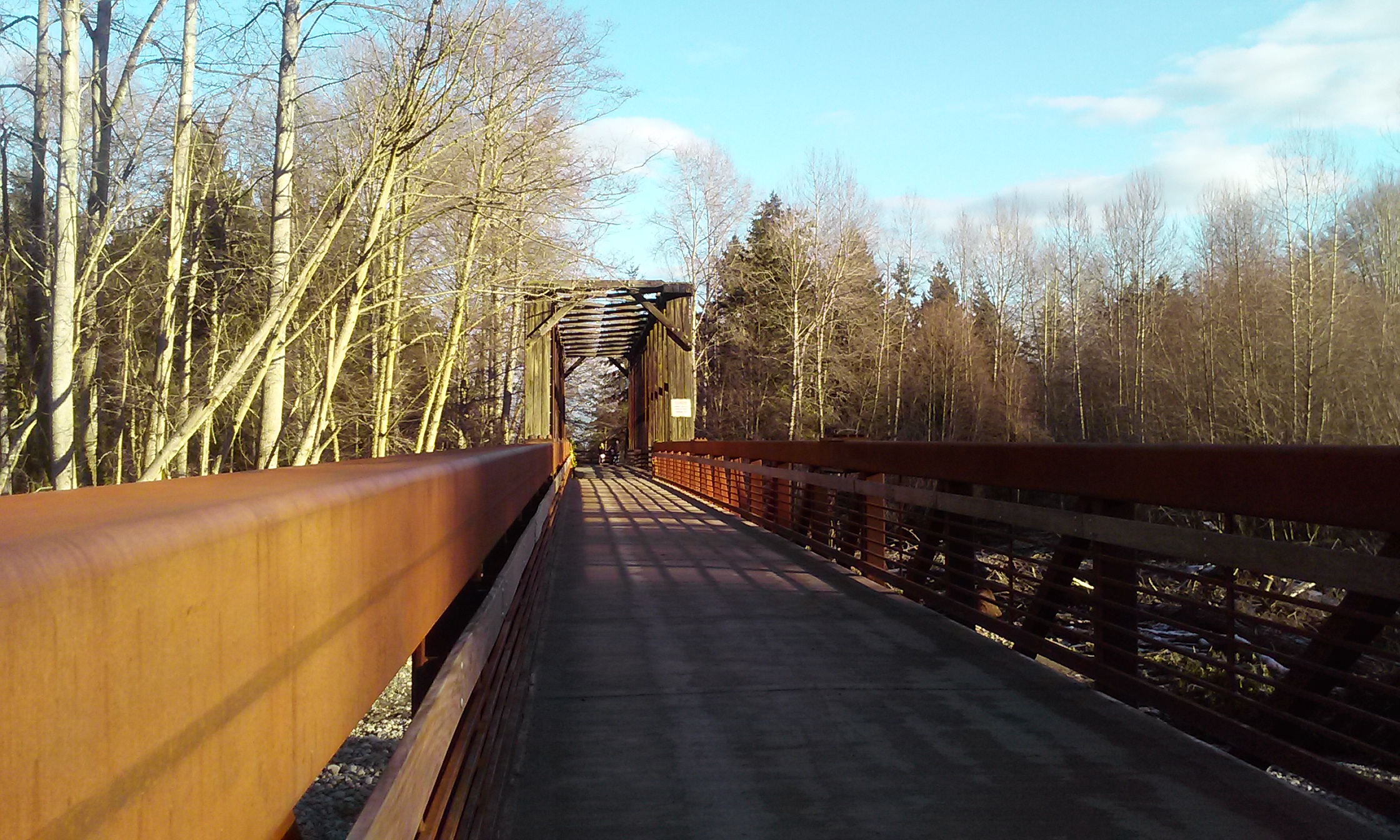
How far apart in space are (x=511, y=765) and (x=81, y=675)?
2910mm

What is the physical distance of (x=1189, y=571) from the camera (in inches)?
226

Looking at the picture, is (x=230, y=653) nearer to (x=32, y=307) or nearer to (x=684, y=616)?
(x=684, y=616)

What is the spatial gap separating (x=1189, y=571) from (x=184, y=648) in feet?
18.0

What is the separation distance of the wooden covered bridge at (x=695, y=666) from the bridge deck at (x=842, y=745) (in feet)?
Answer: 0.06

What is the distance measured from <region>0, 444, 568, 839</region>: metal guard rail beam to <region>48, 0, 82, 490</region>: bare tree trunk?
658cm

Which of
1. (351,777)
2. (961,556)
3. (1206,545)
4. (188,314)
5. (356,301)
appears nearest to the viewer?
(1206,545)

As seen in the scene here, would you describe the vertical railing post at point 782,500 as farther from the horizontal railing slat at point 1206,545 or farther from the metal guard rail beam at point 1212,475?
the metal guard rail beam at point 1212,475

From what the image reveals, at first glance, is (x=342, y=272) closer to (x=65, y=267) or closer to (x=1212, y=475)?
(x=65, y=267)

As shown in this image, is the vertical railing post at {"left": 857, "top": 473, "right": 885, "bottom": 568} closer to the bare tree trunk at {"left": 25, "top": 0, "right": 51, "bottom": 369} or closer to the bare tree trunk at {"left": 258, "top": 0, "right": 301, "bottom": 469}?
the bare tree trunk at {"left": 258, "top": 0, "right": 301, "bottom": 469}

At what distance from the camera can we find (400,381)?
17375mm

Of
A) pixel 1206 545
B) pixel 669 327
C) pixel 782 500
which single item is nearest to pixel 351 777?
pixel 1206 545

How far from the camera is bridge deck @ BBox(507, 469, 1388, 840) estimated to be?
3.27m

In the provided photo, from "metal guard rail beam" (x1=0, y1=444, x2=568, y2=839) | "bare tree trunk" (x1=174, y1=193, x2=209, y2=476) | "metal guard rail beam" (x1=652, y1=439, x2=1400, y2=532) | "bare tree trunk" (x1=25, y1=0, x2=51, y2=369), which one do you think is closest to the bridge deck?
"metal guard rail beam" (x1=652, y1=439, x2=1400, y2=532)

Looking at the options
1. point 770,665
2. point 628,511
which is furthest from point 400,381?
point 770,665
